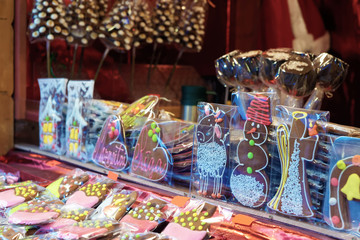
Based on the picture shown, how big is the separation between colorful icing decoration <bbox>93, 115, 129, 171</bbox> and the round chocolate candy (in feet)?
2.48

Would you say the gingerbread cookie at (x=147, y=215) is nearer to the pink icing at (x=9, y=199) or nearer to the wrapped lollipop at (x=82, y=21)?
the pink icing at (x=9, y=199)

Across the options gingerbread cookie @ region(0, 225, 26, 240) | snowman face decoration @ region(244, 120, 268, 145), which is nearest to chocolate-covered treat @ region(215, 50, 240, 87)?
snowman face decoration @ region(244, 120, 268, 145)

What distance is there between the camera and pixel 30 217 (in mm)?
1195

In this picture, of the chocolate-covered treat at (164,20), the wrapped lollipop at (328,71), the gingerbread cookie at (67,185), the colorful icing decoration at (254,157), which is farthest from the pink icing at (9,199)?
the chocolate-covered treat at (164,20)

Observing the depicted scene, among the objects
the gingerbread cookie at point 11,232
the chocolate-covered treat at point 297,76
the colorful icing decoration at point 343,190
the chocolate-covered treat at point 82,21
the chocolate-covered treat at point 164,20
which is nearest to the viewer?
the colorful icing decoration at point 343,190

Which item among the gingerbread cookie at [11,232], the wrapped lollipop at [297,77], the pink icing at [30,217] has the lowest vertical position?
the gingerbread cookie at [11,232]

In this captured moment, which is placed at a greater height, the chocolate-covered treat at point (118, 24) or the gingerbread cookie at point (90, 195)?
the chocolate-covered treat at point (118, 24)

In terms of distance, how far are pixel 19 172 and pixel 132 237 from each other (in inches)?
37.7

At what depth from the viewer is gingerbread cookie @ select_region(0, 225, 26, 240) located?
44.0 inches

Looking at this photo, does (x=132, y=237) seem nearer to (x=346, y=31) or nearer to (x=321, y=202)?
(x=321, y=202)

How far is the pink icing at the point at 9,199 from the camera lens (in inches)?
52.6

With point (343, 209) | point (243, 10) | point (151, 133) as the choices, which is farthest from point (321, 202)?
point (243, 10)

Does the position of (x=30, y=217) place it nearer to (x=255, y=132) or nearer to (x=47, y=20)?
(x=255, y=132)

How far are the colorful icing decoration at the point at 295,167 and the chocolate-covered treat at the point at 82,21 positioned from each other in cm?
148
